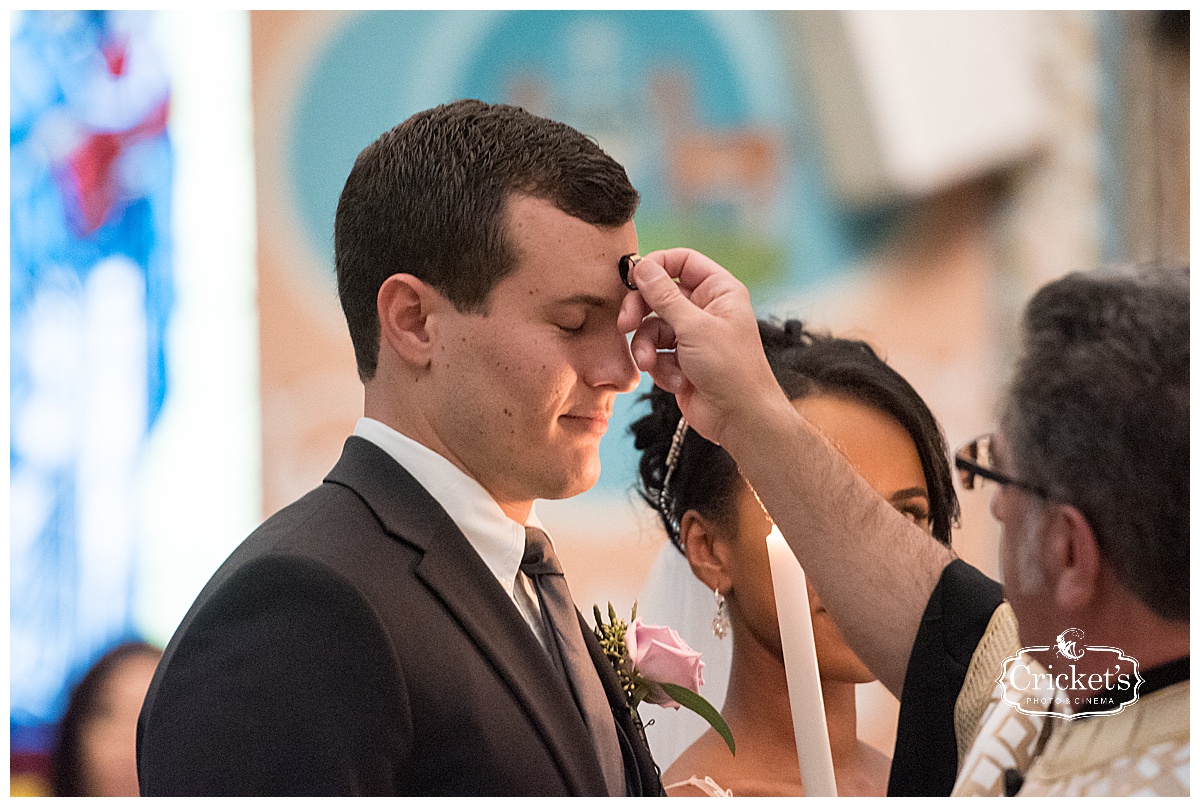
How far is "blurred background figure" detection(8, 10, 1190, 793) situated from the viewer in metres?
2.30

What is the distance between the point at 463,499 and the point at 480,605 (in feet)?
0.53

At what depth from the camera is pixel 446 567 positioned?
1375 millimetres

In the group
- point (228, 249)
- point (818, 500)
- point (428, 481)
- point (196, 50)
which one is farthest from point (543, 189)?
point (196, 50)

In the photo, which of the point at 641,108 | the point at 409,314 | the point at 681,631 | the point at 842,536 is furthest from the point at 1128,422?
the point at 641,108

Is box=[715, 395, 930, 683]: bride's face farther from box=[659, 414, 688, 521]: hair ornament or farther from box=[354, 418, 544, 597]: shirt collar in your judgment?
box=[354, 418, 544, 597]: shirt collar

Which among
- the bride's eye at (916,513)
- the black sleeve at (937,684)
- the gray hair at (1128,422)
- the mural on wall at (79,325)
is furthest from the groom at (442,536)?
the mural on wall at (79,325)

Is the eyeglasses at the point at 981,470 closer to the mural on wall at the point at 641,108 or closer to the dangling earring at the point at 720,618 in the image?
the dangling earring at the point at 720,618

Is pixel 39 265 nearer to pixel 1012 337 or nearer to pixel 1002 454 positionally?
pixel 1002 454

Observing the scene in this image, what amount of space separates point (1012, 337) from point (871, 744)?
948 millimetres

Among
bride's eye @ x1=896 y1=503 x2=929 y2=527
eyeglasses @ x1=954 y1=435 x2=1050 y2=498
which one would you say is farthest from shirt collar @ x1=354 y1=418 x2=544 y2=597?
bride's eye @ x1=896 y1=503 x2=929 y2=527

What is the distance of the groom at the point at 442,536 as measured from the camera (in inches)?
47.9

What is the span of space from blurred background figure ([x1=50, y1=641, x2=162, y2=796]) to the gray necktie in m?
1.20

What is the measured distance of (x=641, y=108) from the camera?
2381mm
